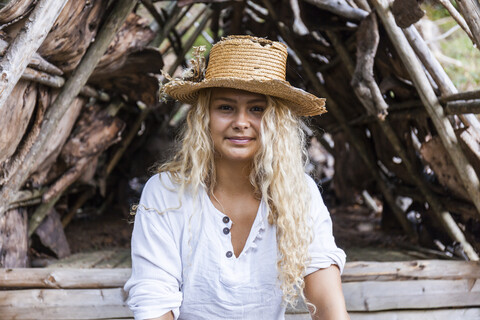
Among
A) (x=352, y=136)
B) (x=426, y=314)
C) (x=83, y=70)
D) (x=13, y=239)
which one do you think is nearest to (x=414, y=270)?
(x=426, y=314)

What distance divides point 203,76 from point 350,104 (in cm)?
269

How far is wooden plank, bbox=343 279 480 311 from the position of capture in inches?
109

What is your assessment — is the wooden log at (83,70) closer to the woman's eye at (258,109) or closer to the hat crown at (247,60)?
the hat crown at (247,60)

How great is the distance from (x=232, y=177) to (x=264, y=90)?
1.32 ft

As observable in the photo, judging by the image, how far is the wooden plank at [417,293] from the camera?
2771 mm

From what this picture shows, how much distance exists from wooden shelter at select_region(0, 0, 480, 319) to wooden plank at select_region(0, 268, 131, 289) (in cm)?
3

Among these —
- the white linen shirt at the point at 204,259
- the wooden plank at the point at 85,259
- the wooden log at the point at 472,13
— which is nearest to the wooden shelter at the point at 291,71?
the wooden log at the point at 472,13

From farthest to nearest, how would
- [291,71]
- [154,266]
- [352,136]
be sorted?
1. [352,136]
2. [291,71]
3. [154,266]

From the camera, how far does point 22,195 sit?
3197 millimetres

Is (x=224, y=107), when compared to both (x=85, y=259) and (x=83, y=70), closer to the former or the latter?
(x=83, y=70)

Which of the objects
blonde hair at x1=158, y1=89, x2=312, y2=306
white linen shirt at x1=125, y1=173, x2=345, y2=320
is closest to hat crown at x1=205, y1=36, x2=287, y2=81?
→ blonde hair at x1=158, y1=89, x2=312, y2=306

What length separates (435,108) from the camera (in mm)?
2812

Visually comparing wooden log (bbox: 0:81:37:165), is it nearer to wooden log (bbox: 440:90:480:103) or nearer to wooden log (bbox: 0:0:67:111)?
wooden log (bbox: 0:0:67:111)

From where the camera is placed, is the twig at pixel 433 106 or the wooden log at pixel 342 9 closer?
the twig at pixel 433 106
